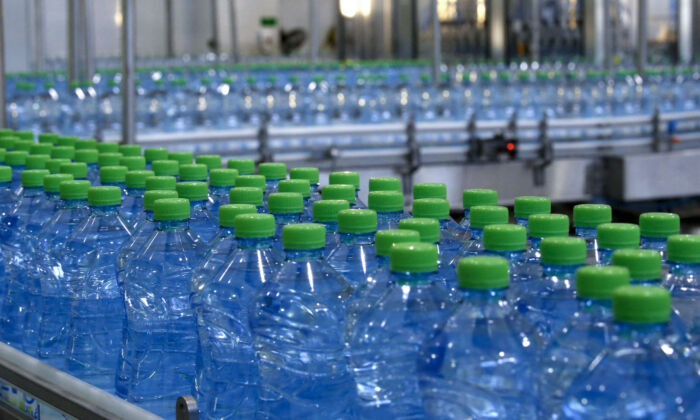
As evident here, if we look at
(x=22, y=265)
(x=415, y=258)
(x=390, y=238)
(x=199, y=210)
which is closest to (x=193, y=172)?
(x=199, y=210)

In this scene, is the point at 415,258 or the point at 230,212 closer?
the point at 415,258

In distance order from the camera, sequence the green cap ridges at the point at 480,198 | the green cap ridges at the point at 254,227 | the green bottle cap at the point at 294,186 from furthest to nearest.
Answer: the green bottle cap at the point at 294,186 → the green cap ridges at the point at 480,198 → the green cap ridges at the point at 254,227

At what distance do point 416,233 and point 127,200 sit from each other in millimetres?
825

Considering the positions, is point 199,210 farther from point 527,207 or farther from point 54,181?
point 527,207

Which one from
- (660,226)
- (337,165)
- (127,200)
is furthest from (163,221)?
(337,165)

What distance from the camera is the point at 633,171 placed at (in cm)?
461

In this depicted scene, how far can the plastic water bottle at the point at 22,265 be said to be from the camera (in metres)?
1.66

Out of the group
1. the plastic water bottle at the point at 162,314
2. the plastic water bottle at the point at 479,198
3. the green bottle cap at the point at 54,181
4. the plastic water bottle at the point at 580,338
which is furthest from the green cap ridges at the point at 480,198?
the green bottle cap at the point at 54,181

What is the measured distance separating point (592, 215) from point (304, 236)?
0.32 m

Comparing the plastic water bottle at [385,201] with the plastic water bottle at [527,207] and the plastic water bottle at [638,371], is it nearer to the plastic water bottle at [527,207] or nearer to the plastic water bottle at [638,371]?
the plastic water bottle at [527,207]

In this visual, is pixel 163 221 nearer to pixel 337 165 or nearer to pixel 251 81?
pixel 337 165

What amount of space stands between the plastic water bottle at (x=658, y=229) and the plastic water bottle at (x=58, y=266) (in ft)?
2.78

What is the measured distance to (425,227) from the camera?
1.05m

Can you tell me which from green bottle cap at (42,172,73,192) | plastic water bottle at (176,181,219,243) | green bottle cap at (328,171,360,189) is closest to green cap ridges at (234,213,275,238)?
plastic water bottle at (176,181,219,243)
